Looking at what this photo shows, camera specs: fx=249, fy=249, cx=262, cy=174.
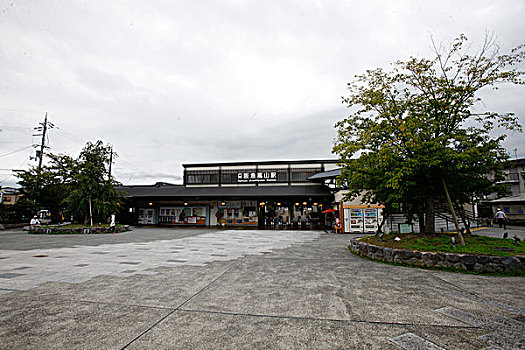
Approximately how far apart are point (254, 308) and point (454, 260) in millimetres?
6375

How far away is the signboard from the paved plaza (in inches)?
773

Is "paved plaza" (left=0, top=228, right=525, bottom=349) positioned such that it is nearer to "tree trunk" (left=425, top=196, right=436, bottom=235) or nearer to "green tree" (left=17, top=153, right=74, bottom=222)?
"tree trunk" (left=425, top=196, right=436, bottom=235)

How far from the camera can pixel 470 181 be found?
9.10m

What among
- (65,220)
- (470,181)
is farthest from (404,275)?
(65,220)

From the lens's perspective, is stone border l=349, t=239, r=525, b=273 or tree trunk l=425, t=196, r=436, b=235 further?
tree trunk l=425, t=196, r=436, b=235

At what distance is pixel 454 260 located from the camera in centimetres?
719

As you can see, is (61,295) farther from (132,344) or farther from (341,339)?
(341,339)

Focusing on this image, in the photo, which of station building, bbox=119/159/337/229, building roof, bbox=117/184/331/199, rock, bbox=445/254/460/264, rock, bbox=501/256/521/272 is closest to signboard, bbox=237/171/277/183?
station building, bbox=119/159/337/229

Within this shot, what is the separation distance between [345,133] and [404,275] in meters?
5.98

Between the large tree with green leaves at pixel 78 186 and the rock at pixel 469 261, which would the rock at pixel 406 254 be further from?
the large tree with green leaves at pixel 78 186

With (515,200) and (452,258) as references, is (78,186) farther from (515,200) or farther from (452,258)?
(515,200)

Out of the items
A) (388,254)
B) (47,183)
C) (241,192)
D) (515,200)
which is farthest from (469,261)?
(47,183)

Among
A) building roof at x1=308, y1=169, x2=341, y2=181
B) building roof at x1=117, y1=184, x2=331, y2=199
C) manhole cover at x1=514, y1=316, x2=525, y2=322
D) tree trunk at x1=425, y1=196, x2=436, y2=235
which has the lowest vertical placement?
manhole cover at x1=514, y1=316, x2=525, y2=322

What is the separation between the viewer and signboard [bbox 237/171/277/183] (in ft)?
88.8
